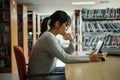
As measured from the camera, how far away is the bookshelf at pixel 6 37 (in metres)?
5.79

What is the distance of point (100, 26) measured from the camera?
136 inches

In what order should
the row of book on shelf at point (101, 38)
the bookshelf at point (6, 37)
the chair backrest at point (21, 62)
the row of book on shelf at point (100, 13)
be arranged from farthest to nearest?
the bookshelf at point (6, 37) < the row of book on shelf at point (100, 13) < the row of book on shelf at point (101, 38) < the chair backrest at point (21, 62)

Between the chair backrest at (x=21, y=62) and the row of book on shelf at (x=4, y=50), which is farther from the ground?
the chair backrest at (x=21, y=62)

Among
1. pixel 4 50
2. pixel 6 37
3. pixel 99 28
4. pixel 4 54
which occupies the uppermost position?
pixel 99 28

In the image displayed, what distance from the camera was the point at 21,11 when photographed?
295 inches

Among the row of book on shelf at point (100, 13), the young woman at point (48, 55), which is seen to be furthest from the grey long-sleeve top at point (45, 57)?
the row of book on shelf at point (100, 13)

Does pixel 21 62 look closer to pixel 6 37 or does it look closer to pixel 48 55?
pixel 48 55

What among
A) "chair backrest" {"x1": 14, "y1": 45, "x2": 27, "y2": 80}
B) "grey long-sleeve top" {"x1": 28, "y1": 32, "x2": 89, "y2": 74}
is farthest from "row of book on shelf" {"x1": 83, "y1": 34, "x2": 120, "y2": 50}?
"chair backrest" {"x1": 14, "y1": 45, "x2": 27, "y2": 80}

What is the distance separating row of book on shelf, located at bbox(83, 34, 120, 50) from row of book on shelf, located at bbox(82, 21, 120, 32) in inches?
3.8

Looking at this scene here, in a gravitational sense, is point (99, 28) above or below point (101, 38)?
above

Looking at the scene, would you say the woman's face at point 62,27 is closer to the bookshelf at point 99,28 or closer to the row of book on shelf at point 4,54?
the bookshelf at point 99,28

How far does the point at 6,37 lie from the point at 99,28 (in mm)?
3161

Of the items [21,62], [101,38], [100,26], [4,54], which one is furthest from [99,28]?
[4,54]

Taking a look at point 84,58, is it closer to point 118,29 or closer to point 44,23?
point 44,23
